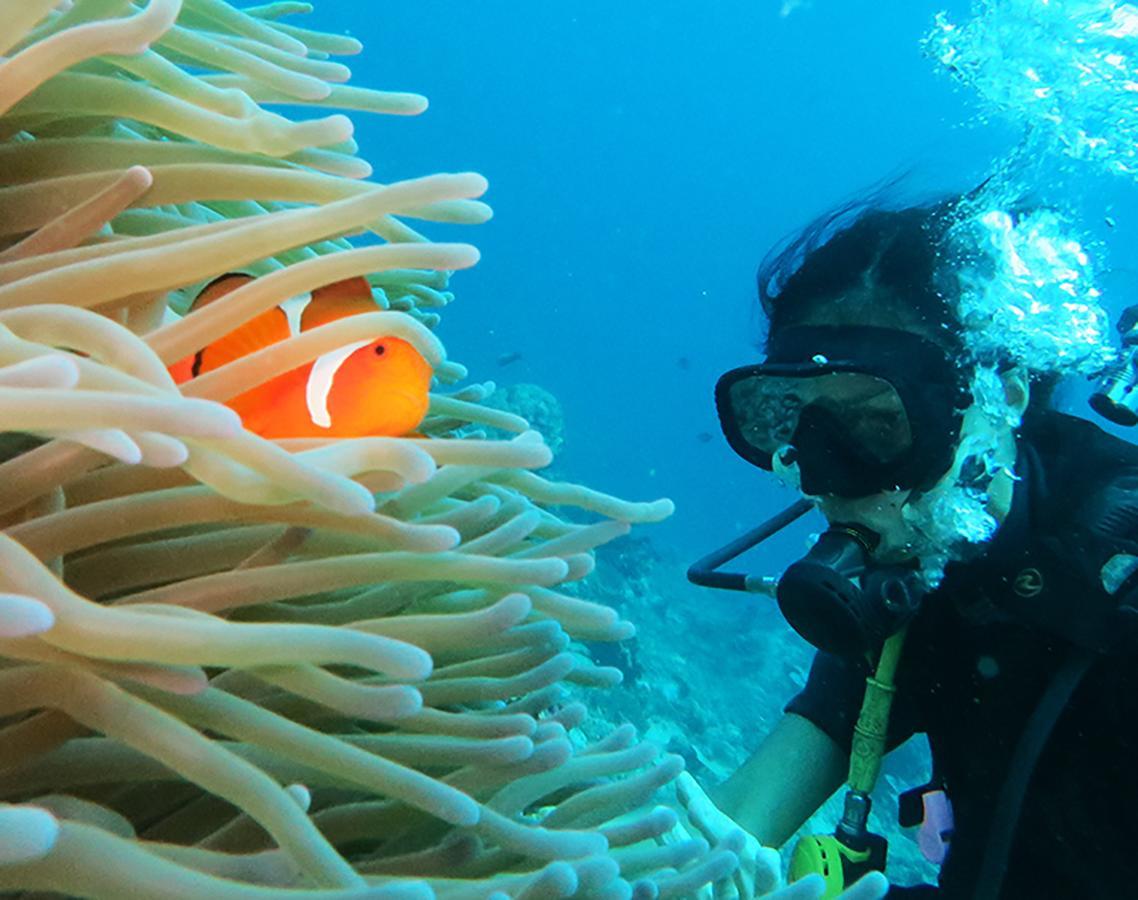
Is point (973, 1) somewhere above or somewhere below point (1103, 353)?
above

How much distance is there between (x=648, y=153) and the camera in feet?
260

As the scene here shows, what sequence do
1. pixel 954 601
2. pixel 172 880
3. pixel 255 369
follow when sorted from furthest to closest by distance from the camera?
pixel 954 601 < pixel 255 369 < pixel 172 880

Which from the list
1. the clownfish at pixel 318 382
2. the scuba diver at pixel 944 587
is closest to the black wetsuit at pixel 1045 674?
the scuba diver at pixel 944 587

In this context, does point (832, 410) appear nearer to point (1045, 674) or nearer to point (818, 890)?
point (1045, 674)

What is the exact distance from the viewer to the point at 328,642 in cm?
75

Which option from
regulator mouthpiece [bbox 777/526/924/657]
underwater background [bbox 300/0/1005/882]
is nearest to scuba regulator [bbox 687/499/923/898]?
regulator mouthpiece [bbox 777/526/924/657]

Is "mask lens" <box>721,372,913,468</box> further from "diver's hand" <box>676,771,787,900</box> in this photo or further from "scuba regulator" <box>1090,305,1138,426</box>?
"diver's hand" <box>676,771,787,900</box>

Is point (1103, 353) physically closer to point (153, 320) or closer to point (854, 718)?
point (854, 718)

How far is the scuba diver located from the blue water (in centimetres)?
5017

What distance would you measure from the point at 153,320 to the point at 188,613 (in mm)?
432

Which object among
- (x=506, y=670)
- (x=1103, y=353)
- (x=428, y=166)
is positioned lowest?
(x=506, y=670)

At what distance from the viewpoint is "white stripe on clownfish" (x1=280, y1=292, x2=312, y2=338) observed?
105cm

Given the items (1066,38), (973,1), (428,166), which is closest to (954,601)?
(1066,38)

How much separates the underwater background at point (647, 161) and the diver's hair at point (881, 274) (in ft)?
109
